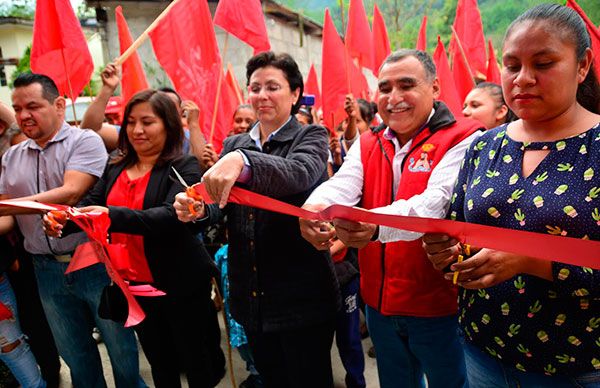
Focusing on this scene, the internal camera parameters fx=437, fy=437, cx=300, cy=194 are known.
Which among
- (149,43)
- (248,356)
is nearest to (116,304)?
(248,356)

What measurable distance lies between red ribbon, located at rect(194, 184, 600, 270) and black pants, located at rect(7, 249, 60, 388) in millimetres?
2663

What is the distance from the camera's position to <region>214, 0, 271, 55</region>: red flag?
3953 mm

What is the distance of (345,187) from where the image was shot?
185cm

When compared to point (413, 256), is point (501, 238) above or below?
above

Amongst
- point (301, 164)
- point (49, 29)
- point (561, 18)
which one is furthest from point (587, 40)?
point (49, 29)

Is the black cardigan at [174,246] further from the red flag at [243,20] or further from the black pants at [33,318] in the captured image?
the red flag at [243,20]

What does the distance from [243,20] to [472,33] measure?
315cm

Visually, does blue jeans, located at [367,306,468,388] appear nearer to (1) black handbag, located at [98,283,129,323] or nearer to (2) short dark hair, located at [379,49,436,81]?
(2) short dark hair, located at [379,49,436,81]

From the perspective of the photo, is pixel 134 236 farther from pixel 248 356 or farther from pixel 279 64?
pixel 248 356

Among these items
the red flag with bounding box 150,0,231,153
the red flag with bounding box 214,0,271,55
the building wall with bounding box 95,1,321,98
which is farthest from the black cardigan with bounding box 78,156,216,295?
the building wall with bounding box 95,1,321,98

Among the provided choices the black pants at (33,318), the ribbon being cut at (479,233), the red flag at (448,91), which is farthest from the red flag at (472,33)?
the black pants at (33,318)

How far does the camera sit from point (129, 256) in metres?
2.26

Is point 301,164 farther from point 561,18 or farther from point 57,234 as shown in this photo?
point 57,234

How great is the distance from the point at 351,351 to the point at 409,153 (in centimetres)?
156
